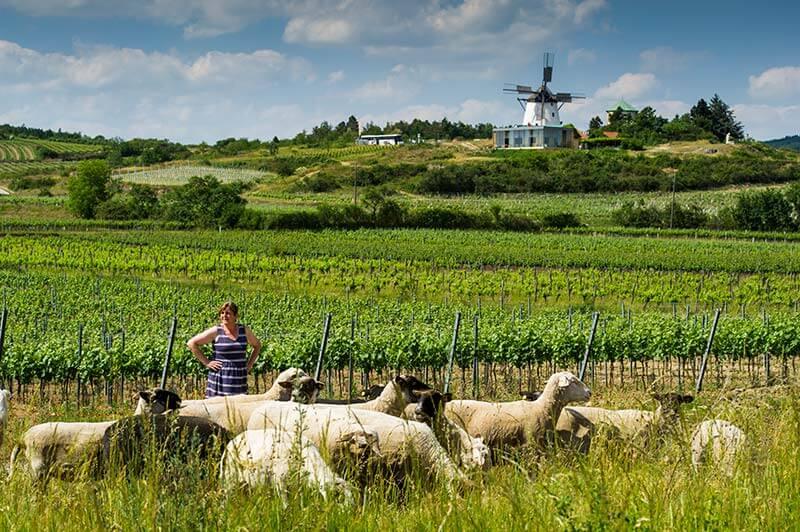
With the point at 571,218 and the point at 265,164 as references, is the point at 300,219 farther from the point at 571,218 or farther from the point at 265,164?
the point at 265,164

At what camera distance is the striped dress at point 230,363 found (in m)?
9.59

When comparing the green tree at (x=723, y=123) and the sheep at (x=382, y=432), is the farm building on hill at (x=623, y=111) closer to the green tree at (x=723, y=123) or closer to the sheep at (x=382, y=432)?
the green tree at (x=723, y=123)

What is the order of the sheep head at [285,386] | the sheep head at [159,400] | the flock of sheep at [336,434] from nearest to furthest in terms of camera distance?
the flock of sheep at [336,434] < the sheep head at [159,400] < the sheep head at [285,386]

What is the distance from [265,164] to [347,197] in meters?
35.8

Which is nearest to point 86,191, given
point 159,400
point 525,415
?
point 525,415

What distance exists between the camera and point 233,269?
42969 millimetres

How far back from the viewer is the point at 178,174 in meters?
120

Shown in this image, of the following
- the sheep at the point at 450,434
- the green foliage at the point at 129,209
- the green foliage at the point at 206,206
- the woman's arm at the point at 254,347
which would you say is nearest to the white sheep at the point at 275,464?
the sheep at the point at 450,434

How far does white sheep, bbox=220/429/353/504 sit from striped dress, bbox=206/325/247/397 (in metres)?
3.91

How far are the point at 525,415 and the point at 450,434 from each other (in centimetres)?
245

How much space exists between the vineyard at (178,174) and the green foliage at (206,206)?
3800 centimetres

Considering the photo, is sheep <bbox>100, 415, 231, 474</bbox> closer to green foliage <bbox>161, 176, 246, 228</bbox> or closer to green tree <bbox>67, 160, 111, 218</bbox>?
green foliage <bbox>161, 176, 246, 228</bbox>

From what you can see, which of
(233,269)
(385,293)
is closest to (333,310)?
(385,293)

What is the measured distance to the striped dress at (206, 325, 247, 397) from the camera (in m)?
9.59
